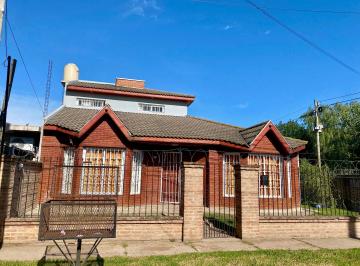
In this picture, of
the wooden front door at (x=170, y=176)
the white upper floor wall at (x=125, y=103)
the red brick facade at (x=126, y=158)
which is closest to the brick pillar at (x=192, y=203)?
the red brick facade at (x=126, y=158)

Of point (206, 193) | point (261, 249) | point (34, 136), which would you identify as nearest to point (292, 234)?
point (261, 249)

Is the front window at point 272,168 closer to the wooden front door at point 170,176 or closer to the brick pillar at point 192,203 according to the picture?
the wooden front door at point 170,176

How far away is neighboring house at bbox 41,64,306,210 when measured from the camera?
1311cm

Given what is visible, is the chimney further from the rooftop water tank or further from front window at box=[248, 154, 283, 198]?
front window at box=[248, 154, 283, 198]

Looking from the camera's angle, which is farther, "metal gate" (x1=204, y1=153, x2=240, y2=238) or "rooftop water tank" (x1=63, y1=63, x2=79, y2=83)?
"rooftop water tank" (x1=63, y1=63, x2=79, y2=83)

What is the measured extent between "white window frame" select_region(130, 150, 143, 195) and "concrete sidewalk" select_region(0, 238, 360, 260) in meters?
5.74

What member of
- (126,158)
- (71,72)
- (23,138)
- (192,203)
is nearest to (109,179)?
(126,158)

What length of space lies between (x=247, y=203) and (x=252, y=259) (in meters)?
2.25

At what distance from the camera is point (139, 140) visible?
44.2ft

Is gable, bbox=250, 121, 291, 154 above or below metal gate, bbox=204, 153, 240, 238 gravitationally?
above

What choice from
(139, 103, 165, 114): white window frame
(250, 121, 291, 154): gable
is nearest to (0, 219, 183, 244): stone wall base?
(250, 121, 291, 154): gable

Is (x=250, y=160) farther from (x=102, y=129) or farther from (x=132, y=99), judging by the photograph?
(x=132, y=99)

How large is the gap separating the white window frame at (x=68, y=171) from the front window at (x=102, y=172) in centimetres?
51

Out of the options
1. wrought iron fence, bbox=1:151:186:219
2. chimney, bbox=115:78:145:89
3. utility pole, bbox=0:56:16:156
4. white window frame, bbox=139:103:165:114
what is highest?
chimney, bbox=115:78:145:89
